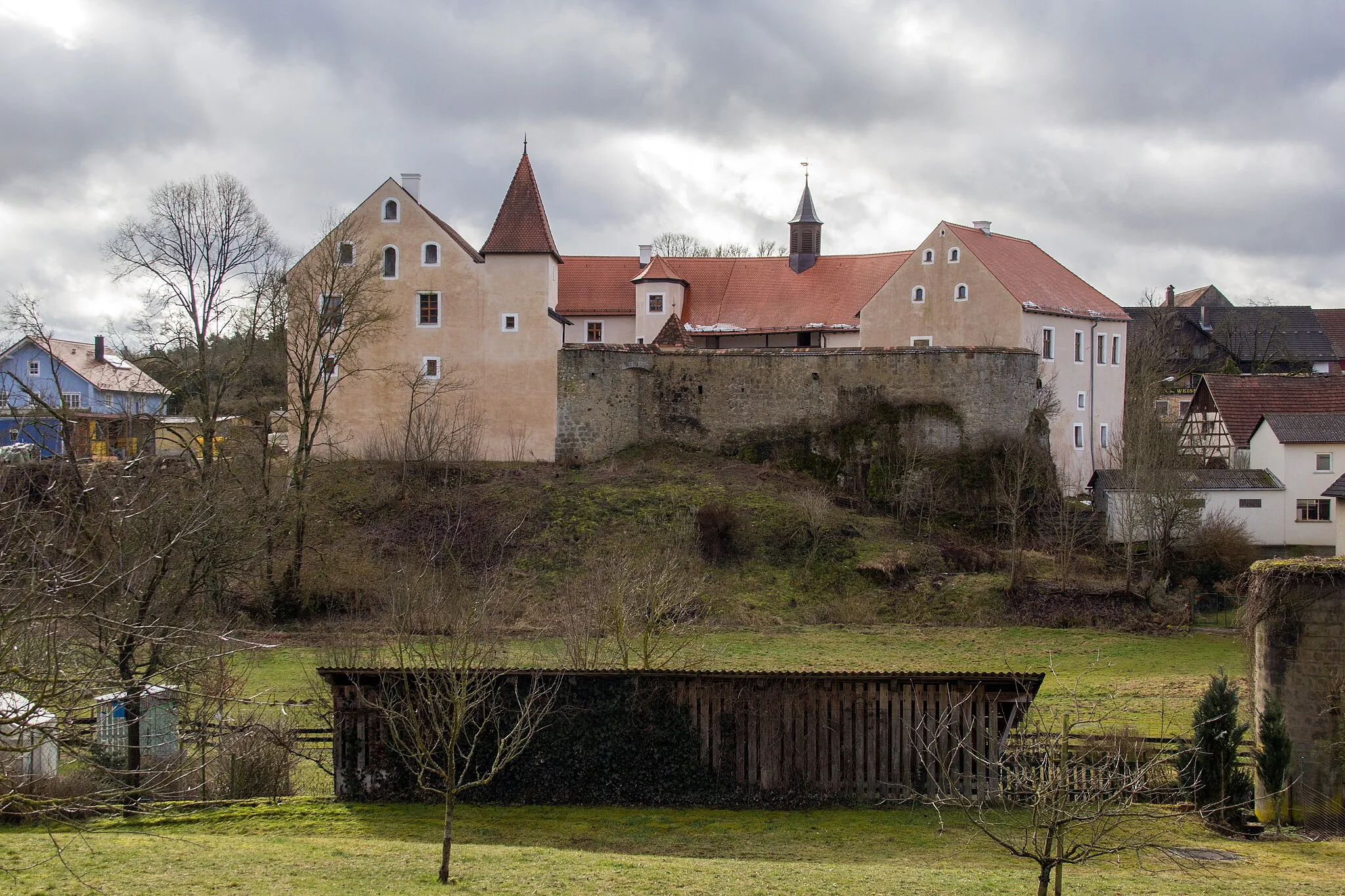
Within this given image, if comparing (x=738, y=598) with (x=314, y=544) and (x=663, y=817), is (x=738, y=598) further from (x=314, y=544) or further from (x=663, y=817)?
(x=663, y=817)

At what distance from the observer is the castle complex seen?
38500 millimetres

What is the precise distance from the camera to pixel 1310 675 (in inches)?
690

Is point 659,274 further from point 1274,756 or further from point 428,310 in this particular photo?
point 1274,756

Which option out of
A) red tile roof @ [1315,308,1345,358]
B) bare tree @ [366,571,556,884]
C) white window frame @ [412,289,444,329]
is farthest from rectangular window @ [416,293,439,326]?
red tile roof @ [1315,308,1345,358]

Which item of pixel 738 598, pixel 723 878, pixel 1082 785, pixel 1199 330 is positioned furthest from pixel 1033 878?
pixel 1199 330

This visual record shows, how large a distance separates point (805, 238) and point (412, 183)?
1574 centimetres

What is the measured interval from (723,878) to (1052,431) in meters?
29.4

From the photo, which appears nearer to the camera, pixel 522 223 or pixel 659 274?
pixel 522 223

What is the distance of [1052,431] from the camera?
4012 centimetres

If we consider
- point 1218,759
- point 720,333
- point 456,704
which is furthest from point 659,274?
point 456,704

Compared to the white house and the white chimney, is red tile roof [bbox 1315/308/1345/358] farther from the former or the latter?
the white chimney

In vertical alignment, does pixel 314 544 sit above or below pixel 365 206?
below

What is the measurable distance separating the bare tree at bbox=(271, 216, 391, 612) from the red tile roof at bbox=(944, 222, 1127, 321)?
19042 mm

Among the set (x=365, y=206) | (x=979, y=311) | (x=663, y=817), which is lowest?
(x=663, y=817)
